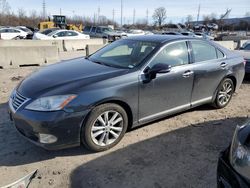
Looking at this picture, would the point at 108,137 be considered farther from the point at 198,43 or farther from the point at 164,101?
the point at 198,43

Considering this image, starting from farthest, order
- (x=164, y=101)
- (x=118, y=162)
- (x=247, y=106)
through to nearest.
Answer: (x=247, y=106)
(x=164, y=101)
(x=118, y=162)

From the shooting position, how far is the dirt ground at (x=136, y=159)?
3006 millimetres

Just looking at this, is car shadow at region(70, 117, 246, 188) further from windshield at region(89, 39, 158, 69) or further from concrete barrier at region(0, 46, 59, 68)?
concrete barrier at region(0, 46, 59, 68)

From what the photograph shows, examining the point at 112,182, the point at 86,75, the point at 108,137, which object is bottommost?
the point at 112,182

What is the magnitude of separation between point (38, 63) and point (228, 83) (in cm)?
746

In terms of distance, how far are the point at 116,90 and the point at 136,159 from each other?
98 cm

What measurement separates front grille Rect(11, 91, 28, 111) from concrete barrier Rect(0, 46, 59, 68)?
663cm

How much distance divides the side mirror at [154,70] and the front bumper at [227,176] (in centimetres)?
172

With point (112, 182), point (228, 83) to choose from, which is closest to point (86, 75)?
point (112, 182)

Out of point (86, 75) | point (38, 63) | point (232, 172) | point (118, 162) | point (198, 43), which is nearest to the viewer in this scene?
point (232, 172)

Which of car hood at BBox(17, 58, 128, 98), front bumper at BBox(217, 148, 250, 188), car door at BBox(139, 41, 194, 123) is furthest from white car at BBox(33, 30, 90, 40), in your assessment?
front bumper at BBox(217, 148, 250, 188)


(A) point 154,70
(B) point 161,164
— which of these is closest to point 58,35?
(A) point 154,70

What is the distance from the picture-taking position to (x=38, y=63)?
33.2 feet

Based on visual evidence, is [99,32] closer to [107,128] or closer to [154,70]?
[154,70]
